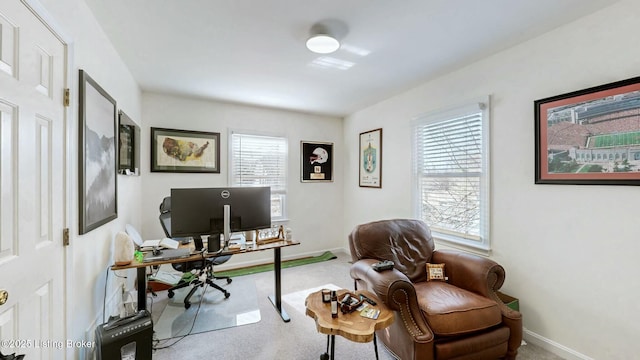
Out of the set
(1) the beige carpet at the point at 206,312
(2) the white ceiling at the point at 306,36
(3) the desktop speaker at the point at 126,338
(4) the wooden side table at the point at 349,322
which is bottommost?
(1) the beige carpet at the point at 206,312

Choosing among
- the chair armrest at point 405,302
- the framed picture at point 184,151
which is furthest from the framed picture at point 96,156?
the chair armrest at point 405,302

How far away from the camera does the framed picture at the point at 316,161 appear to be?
460cm

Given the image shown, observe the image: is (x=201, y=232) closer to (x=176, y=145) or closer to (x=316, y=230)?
(x=176, y=145)

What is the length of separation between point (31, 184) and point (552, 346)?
11.8 ft

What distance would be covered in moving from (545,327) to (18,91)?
3698mm

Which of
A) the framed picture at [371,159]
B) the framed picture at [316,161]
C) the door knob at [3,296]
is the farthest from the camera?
the framed picture at [316,161]

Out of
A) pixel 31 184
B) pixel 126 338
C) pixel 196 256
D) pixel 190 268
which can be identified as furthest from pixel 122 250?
pixel 31 184

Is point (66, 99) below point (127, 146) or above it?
above

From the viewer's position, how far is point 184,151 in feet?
12.1

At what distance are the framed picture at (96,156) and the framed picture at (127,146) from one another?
25cm

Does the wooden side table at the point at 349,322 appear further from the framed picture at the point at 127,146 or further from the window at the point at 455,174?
the framed picture at the point at 127,146

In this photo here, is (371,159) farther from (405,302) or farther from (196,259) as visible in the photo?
(196,259)

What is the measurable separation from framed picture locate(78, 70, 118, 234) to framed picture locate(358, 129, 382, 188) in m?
3.24

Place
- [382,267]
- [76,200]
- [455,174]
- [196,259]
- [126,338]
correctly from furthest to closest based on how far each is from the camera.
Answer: [455,174] < [196,259] < [382,267] < [126,338] < [76,200]
